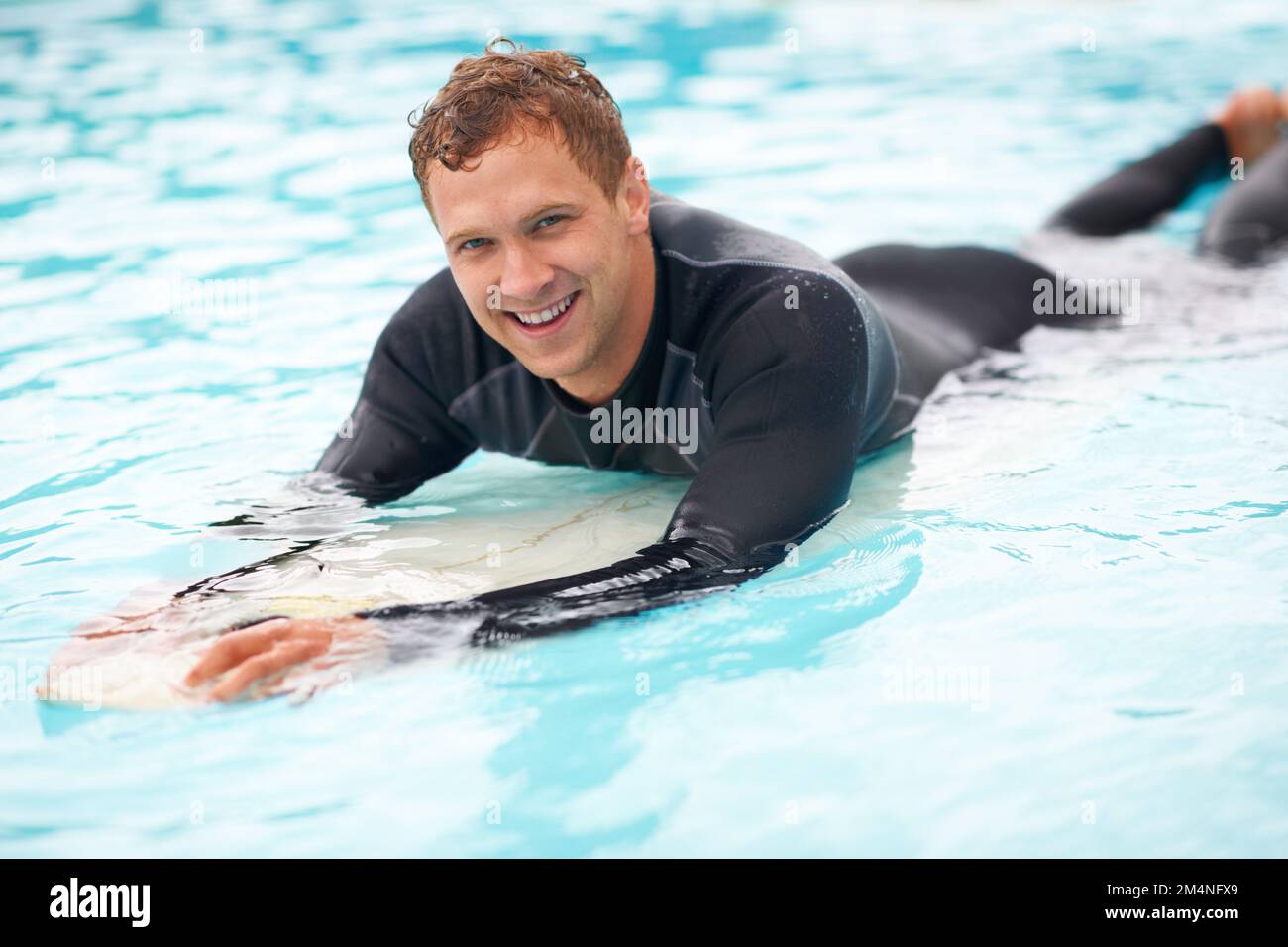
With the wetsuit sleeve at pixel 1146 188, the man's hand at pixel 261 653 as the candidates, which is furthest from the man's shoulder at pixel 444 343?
the wetsuit sleeve at pixel 1146 188

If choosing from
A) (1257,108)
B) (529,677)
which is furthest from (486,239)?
(1257,108)

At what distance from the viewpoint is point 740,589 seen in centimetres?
267

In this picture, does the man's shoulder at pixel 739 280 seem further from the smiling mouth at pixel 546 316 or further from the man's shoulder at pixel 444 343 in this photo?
the man's shoulder at pixel 444 343

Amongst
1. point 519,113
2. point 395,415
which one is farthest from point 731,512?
point 395,415

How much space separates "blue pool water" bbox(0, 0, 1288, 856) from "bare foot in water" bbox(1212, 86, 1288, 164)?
1.41 ft

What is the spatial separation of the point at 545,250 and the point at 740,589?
2.53 feet

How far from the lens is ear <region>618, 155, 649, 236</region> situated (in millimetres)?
2805

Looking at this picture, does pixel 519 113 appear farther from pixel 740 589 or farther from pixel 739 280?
pixel 740 589

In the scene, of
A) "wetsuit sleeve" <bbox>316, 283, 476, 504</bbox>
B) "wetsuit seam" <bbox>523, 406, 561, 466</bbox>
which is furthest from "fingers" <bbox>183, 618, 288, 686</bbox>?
"wetsuit seam" <bbox>523, 406, 561, 466</bbox>

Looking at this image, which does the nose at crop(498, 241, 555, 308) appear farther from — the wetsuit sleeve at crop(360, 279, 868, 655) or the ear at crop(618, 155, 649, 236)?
the wetsuit sleeve at crop(360, 279, 868, 655)

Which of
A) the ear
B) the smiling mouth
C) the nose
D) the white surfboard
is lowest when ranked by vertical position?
the white surfboard

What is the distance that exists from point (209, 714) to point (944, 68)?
8.14m

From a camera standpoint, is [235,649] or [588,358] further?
[588,358]

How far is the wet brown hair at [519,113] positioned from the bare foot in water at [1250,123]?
3.76m
